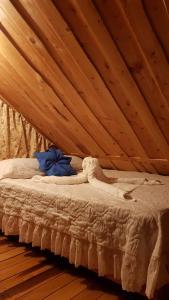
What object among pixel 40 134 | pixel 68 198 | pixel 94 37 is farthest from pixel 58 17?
pixel 40 134

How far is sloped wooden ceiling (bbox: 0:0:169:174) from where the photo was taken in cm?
197

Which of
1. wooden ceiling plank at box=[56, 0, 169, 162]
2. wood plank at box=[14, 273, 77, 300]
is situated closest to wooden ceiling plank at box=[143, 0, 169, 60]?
wooden ceiling plank at box=[56, 0, 169, 162]

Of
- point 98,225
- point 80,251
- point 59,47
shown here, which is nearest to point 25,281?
point 80,251

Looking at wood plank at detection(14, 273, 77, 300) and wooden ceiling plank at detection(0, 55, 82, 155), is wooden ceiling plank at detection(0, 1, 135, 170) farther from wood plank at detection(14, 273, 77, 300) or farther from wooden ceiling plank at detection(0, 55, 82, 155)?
wood plank at detection(14, 273, 77, 300)

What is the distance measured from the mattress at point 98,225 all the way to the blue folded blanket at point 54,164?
1.11 feet

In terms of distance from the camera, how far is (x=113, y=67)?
2264mm

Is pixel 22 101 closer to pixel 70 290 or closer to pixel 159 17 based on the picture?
pixel 159 17

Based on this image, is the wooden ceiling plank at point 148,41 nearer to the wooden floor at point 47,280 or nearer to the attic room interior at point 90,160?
the attic room interior at point 90,160

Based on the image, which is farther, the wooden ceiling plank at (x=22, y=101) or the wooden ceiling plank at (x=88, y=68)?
the wooden ceiling plank at (x=22, y=101)

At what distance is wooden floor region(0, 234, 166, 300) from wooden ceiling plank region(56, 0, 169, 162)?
139 cm

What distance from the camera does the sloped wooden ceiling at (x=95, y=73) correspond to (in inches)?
77.6

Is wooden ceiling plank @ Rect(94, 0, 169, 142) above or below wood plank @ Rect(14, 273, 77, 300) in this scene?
above

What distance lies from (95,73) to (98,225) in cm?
127

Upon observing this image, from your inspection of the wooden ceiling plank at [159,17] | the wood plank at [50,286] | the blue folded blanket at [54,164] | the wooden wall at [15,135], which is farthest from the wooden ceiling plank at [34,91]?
the wood plank at [50,286]
